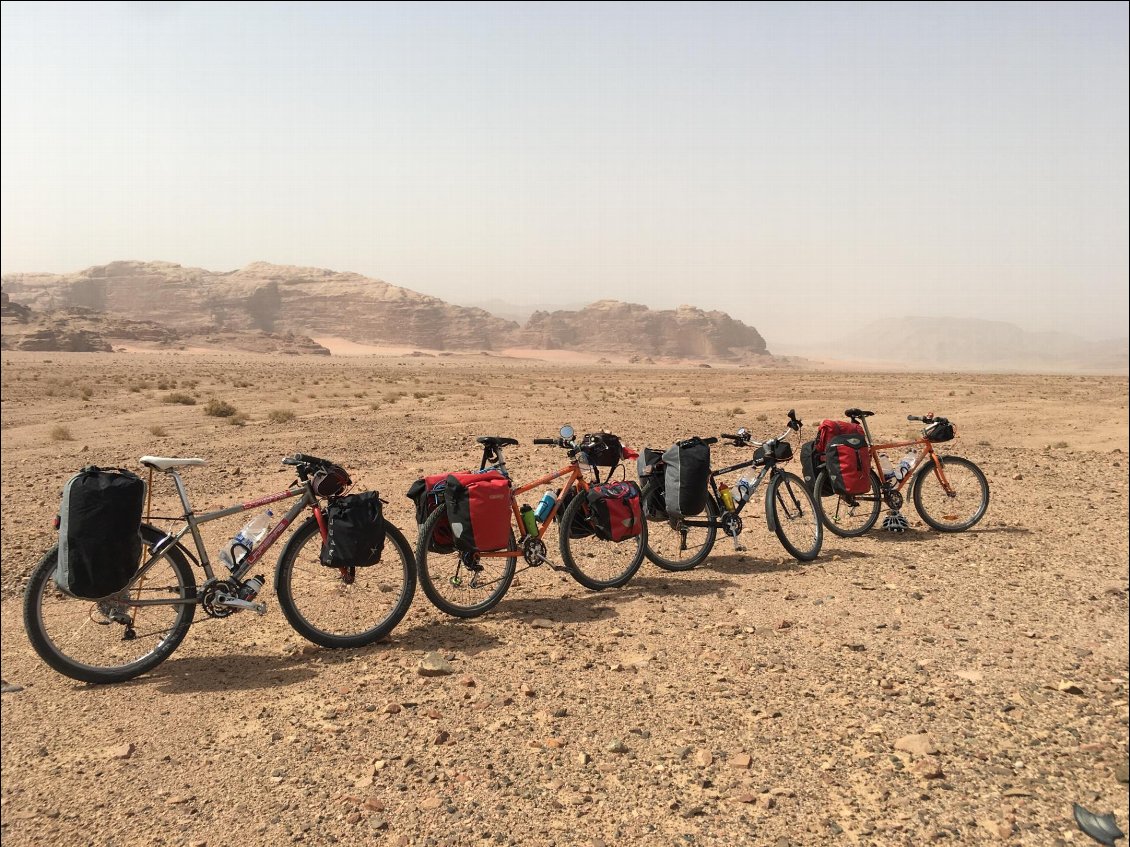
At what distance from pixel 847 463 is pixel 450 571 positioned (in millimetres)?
4534

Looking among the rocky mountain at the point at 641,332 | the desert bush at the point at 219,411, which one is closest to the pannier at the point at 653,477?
the desert bush at the point at 219,411

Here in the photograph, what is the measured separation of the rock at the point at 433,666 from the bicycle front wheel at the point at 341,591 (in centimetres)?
52

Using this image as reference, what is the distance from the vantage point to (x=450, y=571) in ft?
18.3

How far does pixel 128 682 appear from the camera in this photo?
14.3 ft

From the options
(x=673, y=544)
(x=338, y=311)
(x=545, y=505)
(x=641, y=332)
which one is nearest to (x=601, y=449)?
(x=545, y=505)

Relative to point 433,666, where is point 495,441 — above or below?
above

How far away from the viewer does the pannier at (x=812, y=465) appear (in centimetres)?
778

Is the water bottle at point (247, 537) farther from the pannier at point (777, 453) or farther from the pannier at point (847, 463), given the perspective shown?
the pannier at point (847, 463)

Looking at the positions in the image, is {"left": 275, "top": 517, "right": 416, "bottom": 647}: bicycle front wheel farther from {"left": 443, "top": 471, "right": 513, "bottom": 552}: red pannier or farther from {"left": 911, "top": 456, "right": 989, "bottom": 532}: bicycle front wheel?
{"left": 911, "top": 456, "right": 989, "bottom": 532}: bicycle front wheel

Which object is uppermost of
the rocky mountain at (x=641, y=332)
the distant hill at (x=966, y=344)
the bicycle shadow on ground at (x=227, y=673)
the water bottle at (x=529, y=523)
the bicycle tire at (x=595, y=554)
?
the rocky mountain at (x=641, y=332)

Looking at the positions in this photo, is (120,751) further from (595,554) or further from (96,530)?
(595,554)

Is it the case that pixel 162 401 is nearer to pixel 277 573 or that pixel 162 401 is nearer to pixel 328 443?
pixel 328 443

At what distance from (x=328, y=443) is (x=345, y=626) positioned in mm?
3528

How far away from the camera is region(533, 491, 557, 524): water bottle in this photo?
592 centimetres
